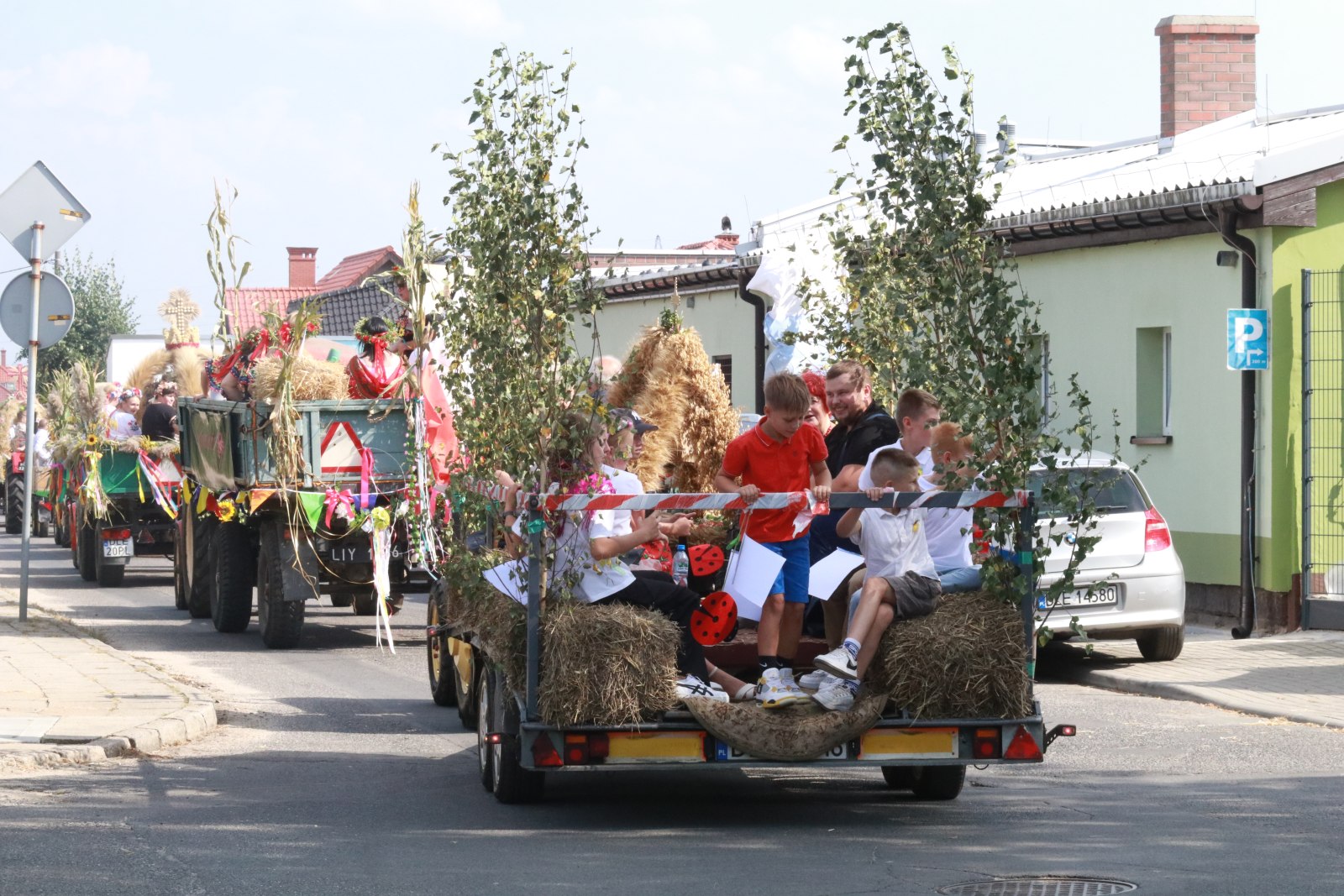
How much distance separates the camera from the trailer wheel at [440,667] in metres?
11.6

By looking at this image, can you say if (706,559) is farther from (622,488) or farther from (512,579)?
(512,579)

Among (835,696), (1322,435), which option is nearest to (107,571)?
(1322,435)

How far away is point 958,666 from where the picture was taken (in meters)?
7.72

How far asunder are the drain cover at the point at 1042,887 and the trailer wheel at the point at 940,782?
1678mm

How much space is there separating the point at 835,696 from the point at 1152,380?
11.0m

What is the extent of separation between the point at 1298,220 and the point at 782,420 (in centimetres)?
913

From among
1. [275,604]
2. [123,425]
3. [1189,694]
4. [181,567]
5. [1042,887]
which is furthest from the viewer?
[123,425]

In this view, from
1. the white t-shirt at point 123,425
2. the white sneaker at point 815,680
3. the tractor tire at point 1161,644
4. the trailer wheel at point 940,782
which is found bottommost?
the trailer wheel at point 940,782

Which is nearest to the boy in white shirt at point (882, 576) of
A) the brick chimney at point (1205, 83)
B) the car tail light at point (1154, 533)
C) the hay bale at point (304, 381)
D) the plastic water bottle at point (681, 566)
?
the plastic water bottle at point (681, 566)

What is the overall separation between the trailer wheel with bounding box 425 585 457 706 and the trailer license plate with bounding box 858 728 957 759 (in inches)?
168

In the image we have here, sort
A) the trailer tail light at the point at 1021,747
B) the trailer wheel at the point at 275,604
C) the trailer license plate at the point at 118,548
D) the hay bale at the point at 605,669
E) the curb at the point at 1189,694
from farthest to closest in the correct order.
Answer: the trailer license plate at the point at 118,548, the trailer wheel at the point at 275,604, the curb at the point at 1189,694, the trailer tail light at the point at 1021,747, the hay bale at the point at 605,669

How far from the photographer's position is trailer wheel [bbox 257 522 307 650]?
14641 mm

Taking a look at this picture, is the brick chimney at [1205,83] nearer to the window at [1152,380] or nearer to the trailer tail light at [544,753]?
the window at [1152,380]

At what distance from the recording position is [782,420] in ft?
27.3
